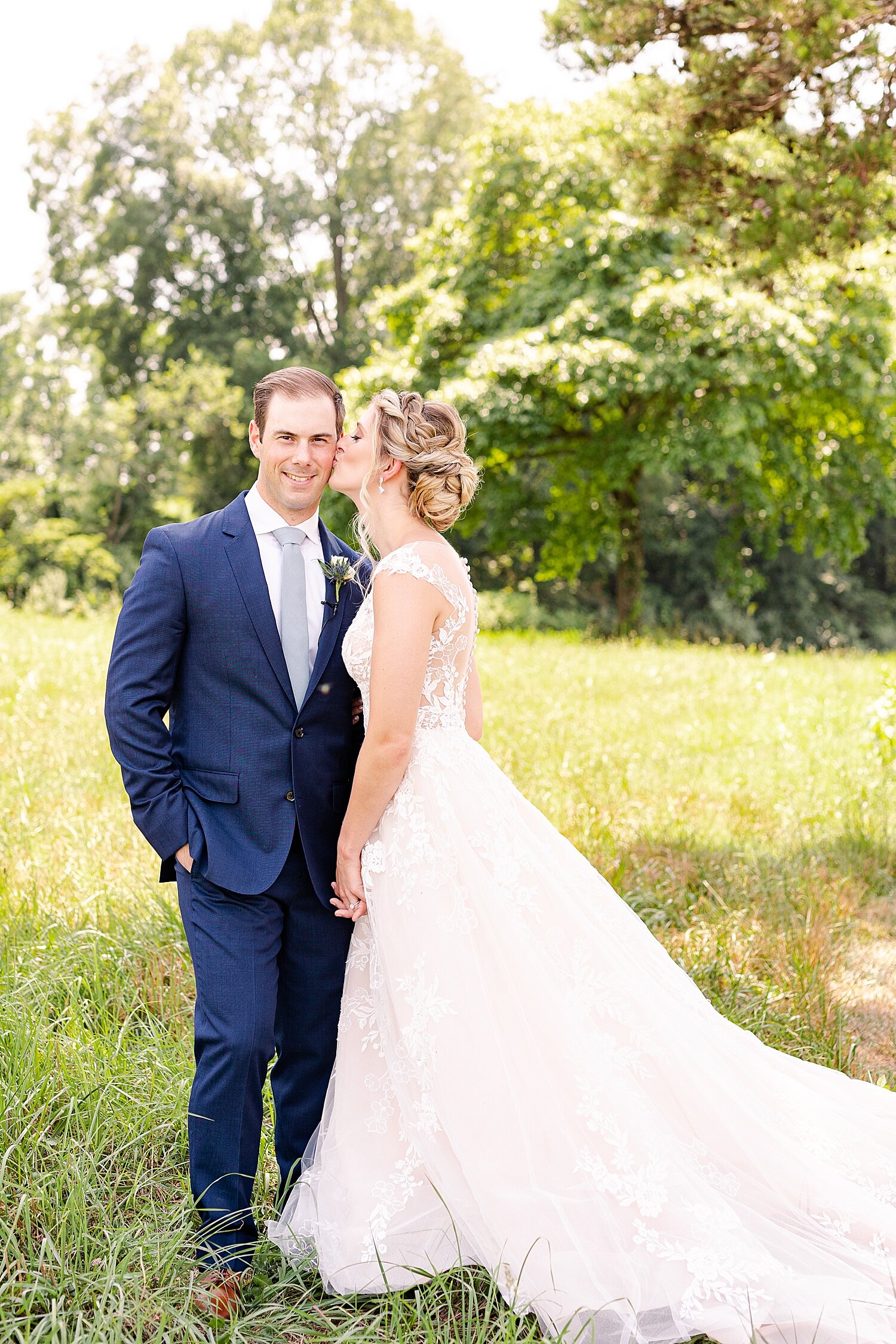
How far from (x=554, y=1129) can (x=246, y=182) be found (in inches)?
1253

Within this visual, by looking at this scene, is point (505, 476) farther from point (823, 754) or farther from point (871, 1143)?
point (871, 1143)

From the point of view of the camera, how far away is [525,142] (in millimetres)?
20375

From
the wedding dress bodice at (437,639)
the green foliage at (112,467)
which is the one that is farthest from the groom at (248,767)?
the green foliage at (112,467)

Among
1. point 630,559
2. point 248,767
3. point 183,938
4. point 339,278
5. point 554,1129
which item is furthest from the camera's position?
point 339,278

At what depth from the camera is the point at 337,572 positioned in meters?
3.03

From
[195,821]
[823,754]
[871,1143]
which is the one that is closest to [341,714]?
[195,821]

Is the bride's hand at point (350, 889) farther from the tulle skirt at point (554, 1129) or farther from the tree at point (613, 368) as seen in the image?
the tree at point (613, 368)

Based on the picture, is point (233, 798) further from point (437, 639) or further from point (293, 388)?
Result: point (293, 388)

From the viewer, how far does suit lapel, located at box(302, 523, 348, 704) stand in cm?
296

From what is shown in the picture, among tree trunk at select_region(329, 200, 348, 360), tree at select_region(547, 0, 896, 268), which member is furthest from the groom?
tree trunk at select_region(329, 200, 348, 360)

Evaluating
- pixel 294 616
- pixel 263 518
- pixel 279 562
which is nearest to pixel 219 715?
pixel 294 616

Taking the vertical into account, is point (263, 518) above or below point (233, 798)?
above

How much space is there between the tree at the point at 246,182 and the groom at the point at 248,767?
26856 mm

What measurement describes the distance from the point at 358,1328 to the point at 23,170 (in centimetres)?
3327
